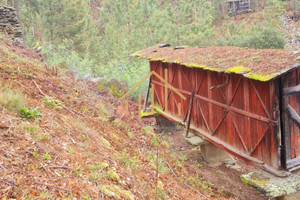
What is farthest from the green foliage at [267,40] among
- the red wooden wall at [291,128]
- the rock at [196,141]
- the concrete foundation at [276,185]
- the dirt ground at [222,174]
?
the concrete foundation at [276,185]

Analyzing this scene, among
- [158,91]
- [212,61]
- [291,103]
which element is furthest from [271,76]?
[158,91]

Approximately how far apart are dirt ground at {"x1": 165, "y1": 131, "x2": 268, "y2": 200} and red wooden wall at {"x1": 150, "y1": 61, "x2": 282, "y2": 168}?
49.3 inches

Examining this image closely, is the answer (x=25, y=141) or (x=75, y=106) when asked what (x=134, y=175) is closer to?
(x=25, y=141)

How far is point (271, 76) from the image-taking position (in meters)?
5.87

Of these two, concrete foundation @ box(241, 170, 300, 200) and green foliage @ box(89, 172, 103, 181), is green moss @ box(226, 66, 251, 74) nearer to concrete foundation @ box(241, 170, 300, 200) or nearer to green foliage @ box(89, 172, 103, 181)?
concrete foundation @ box(241, 170, 300, 200)

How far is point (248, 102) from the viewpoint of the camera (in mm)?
7551

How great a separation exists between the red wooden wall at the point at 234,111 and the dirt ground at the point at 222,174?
1.25m

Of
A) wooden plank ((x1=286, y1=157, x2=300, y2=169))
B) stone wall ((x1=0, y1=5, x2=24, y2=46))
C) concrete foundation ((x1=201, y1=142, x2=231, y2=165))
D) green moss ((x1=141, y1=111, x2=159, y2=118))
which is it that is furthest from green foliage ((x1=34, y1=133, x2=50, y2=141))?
stone wall ((x1=0, y1=5, x2=24, y2=46))

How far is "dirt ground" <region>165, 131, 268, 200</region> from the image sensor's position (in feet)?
28.3

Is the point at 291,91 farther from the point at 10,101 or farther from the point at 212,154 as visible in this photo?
the point at 10,101

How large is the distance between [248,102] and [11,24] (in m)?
14.2

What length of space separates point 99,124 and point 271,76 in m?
4.38

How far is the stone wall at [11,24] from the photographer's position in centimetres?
1451

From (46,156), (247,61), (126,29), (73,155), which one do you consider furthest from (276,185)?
(126,29)
